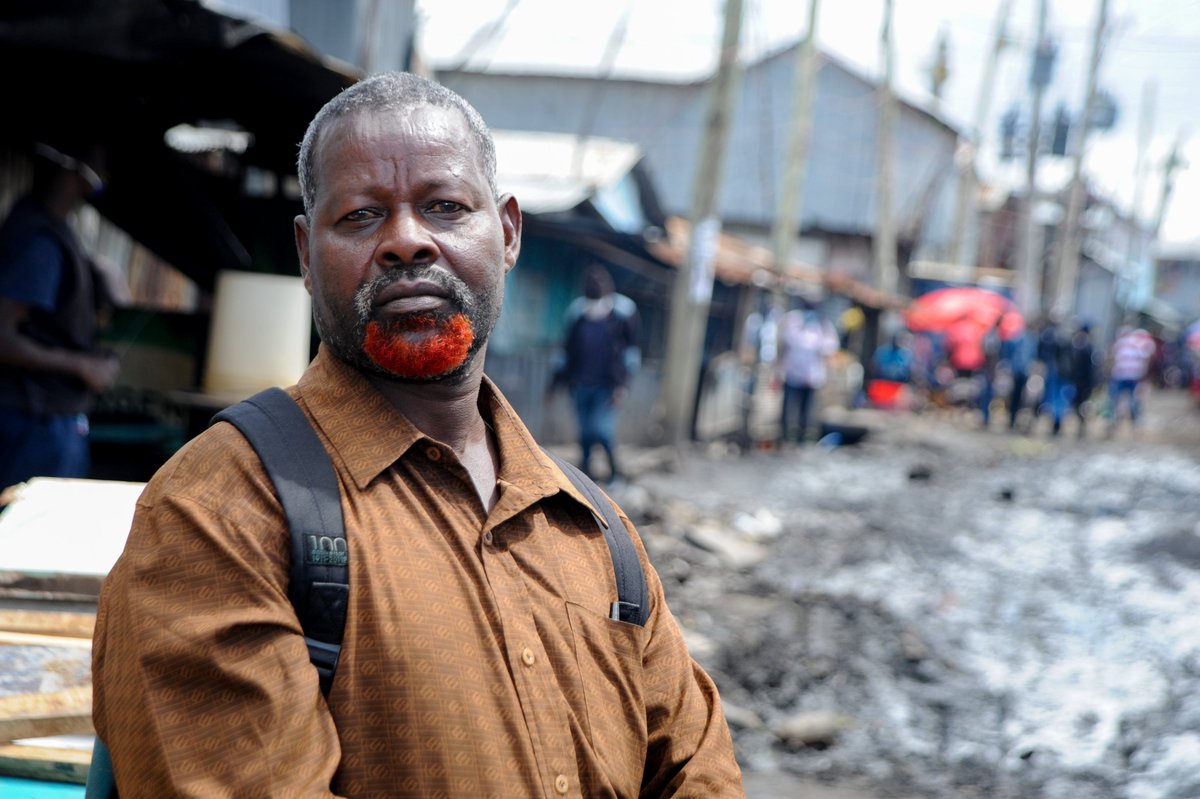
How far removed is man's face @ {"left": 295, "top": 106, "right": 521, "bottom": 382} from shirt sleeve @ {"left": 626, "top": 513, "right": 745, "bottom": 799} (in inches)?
22.9

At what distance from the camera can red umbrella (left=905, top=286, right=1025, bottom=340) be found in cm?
2427

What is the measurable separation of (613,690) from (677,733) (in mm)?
182

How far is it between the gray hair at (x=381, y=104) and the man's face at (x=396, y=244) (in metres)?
0.02

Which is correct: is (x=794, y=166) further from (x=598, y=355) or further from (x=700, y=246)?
(x=598, y=355)

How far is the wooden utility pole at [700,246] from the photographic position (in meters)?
13.3

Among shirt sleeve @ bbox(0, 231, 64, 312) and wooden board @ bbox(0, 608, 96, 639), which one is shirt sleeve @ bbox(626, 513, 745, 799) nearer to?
wooden board @ bbox(0, 608, 96, 639)

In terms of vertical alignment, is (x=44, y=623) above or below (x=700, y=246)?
below

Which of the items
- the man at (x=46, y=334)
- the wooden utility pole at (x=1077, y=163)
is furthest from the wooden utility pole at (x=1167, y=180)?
the man at (x=46, y=334)

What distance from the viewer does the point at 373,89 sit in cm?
173

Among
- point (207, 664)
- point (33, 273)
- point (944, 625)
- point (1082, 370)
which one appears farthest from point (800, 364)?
point (207, 664)

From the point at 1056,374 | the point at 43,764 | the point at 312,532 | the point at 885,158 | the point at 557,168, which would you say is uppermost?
the point at 885,158

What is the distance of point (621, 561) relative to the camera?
Result: 6.17 ft

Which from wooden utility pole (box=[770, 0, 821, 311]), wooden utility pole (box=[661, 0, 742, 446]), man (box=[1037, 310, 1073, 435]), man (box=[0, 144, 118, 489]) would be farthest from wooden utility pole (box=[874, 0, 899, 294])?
man (box=[0, 144, 118, 489])

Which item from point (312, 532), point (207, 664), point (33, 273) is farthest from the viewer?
point (33, 273)
